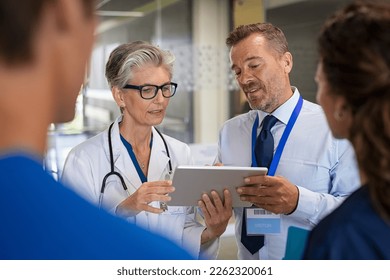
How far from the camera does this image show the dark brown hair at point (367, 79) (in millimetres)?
670

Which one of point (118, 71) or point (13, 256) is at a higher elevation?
point (118, 71)

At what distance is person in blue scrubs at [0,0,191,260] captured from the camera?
451 millimetres

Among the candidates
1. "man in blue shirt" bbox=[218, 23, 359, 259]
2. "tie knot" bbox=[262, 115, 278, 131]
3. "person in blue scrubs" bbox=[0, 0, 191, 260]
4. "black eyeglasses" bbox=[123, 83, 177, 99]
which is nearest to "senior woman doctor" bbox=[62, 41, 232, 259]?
"black eyeglasses" bbox=[123, 83, 177, 99]

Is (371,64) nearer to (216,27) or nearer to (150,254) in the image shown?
(150,254)

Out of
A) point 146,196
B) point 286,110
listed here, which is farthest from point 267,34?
point 146,196

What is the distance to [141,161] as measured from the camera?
55.6 inches

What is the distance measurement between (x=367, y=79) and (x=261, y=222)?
808 millimetres

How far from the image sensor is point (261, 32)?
1419 millimetres

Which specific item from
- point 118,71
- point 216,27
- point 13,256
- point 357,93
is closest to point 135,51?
point 118,71

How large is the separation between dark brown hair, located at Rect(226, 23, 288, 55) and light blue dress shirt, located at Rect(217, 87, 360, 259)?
14 cm

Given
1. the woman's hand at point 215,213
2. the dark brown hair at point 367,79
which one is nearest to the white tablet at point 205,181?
the woman's hand at point 215,213

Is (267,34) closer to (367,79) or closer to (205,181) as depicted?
(205,181)

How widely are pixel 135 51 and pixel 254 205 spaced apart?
0.55 m
